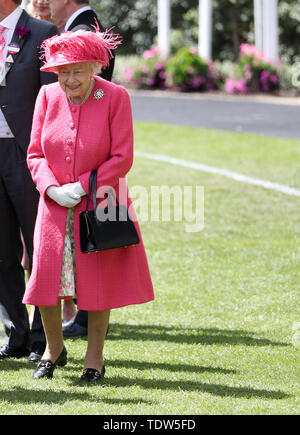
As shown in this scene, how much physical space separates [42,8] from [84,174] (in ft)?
6.72

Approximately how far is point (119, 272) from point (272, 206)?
6072 millimetres

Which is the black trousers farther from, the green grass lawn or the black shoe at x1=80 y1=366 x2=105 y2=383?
the black shoe at x1=80 y1=366 x2=105 y2=383

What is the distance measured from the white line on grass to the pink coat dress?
674 centimetres

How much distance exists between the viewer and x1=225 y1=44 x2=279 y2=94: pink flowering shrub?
24625 millimetres

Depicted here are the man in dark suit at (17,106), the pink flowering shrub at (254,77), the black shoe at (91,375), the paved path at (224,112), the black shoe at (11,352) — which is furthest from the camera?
the pink flowering shrub at (254,77)

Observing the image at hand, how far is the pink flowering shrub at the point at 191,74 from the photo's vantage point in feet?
84.4

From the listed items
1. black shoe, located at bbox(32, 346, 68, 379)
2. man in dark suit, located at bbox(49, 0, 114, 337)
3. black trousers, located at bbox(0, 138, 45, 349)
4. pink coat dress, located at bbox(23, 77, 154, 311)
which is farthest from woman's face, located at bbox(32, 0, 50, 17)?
black shoe, located at bbox(32, 346, 68, 379)

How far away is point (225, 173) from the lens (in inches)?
525

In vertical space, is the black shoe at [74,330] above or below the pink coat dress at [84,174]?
below

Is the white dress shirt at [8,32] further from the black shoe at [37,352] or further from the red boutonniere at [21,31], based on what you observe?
the black shoe at [37,352]

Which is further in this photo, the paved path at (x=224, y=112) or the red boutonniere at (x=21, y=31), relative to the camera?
the paved path at (x=224, y=112)

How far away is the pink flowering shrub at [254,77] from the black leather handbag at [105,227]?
19.9 m

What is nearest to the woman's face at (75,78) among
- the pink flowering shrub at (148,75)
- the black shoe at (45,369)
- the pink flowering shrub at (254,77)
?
the black shoe at (45,369)
